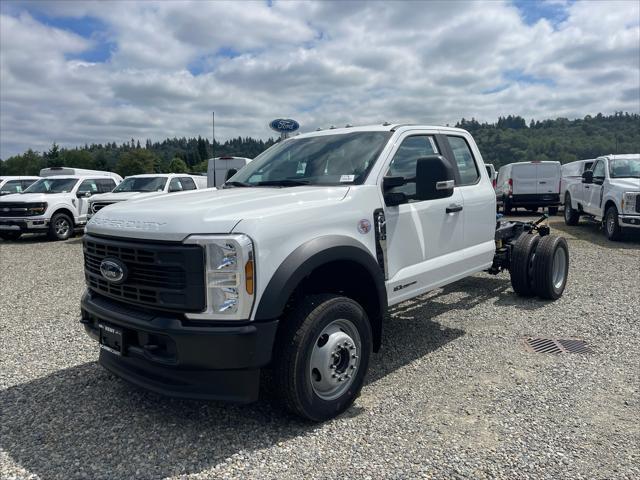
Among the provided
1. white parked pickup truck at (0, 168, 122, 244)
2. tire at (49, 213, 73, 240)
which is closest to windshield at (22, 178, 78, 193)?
white parked pickup truck at (0, 168, 122, 244)

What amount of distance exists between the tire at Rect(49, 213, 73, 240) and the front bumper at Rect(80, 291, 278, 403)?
12.9m

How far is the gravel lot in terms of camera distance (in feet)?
9.77

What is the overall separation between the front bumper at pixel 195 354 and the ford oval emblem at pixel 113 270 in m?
0.23

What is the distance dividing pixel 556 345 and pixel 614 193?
29.3 feet

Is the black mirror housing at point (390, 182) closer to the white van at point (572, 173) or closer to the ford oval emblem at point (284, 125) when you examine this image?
the ford oval emblem at point (284, 125)

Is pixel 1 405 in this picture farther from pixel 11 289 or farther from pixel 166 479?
pixel 11 289

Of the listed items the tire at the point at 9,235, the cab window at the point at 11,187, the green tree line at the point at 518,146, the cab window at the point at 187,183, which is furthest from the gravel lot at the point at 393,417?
the green tree line at the point at 518,146

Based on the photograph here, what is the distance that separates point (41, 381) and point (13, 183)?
1816 centimetres

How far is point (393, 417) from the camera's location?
3.55 metres

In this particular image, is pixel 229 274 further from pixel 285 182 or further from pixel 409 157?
pixel 409 157

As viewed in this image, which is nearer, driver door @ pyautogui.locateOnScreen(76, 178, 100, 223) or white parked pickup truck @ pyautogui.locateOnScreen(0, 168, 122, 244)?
white parked pickup truck @ pyautogui.locateOnScreen(0, 168, 122, 244)

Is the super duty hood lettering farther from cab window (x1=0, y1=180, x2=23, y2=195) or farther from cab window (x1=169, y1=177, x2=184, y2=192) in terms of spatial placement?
cab window (x1=0, y1=180, x2=23, y2=195)

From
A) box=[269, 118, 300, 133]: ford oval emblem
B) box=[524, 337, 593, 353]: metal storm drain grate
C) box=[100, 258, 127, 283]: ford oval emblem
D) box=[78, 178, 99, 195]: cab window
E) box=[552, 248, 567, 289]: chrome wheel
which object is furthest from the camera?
box=[78, 178, 99, 195]: cab window

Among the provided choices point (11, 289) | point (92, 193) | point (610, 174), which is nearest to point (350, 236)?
point (11, 289)
